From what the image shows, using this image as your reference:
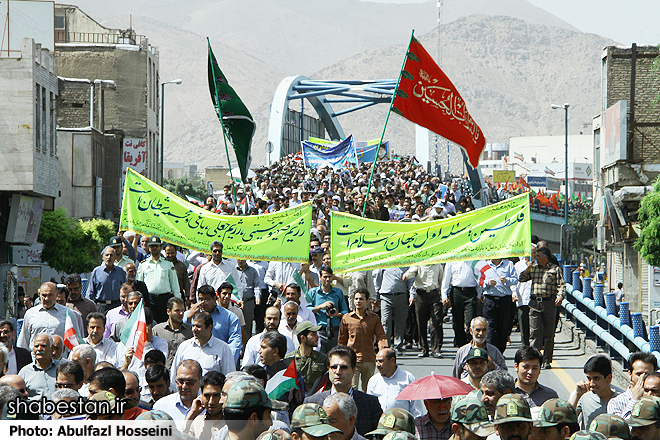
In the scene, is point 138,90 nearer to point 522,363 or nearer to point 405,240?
point 405,240

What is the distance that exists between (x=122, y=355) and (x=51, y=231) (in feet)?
86.7

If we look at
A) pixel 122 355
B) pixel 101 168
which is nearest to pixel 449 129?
pixel 122 355

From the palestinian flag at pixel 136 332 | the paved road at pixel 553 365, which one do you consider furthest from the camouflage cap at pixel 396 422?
the paved road at pixel 553 365

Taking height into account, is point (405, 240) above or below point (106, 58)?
below

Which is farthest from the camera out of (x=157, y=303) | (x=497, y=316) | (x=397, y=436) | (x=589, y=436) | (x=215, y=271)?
(x=497, y=316)

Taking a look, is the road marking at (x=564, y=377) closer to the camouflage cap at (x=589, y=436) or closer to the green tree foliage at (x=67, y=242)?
the camouflage cap at (x=589, y=436)

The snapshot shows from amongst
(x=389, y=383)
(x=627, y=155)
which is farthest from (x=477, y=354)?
(x=627, y=155)

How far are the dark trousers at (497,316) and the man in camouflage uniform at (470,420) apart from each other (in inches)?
298

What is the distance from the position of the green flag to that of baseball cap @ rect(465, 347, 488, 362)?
887cm

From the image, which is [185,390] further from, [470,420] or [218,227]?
[218,227]

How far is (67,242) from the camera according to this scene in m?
34.6

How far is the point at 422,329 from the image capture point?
1400cm

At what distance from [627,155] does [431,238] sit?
103 feet

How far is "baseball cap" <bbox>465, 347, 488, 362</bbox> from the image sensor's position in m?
7.96
